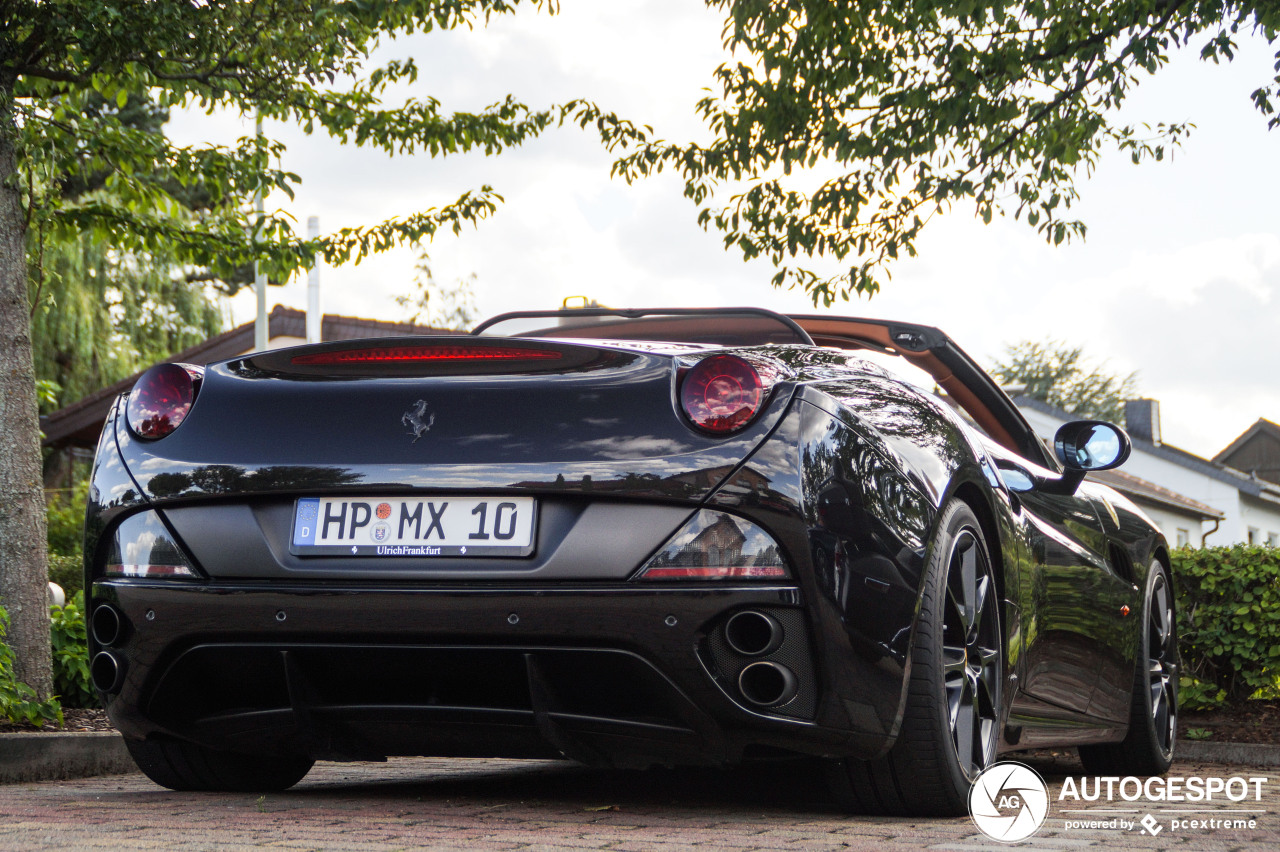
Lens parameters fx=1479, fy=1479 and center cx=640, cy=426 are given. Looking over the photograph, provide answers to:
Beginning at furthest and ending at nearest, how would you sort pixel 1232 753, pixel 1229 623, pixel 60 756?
pixel 1229 623 → pixel 1232 753 → pixel 60 756

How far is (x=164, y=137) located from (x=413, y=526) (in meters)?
5.32

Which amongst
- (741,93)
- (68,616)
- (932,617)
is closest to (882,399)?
(932,617)

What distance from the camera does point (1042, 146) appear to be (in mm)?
11484

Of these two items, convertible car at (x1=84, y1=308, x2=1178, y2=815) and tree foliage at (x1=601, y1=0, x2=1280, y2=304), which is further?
tree foliage at (x1=601, y1=0, x2=1280, y2=304)

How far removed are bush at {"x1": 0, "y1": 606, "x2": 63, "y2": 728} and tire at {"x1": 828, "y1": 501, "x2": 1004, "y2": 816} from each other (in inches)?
129

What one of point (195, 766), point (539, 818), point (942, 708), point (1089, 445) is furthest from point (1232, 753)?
point (195, 766)

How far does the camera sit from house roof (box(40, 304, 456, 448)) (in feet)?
84.0

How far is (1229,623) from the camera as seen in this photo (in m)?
8.25

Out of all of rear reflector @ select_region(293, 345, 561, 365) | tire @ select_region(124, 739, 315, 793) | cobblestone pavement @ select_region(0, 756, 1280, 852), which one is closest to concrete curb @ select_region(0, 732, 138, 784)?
cobblestone pavement @ select_region(0, 756, 1280, 852)

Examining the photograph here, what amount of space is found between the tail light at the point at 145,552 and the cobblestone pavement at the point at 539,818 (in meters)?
0.56

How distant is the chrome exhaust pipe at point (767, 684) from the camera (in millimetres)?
3078

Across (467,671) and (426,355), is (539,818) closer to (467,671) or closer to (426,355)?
(467,671)

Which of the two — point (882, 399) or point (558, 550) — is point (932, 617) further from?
point (558, 550)

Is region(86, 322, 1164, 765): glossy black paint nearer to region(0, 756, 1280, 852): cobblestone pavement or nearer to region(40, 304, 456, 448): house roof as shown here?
region(0, 756, 1280, 852): cobblestone pavement
